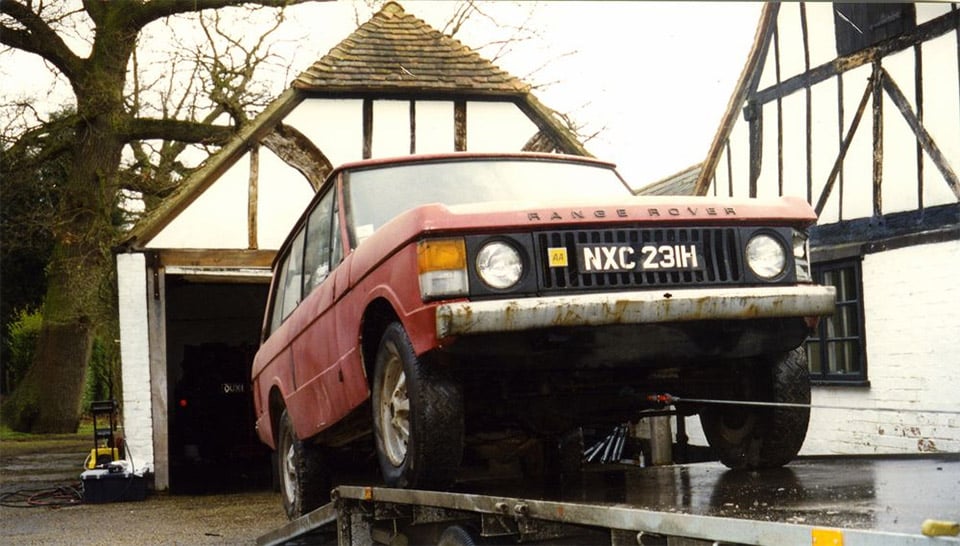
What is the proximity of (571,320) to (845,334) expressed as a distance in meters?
8.66

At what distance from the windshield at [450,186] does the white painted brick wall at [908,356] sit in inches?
216

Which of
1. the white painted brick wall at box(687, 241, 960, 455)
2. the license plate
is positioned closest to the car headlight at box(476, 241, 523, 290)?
the license plate

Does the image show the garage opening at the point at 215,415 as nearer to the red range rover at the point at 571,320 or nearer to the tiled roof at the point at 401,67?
the tiled roof at the point at 401,67

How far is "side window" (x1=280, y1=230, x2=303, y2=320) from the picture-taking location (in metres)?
6.81

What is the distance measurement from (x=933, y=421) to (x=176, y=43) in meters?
14.2

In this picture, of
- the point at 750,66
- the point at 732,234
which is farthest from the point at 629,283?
the point at 750,66

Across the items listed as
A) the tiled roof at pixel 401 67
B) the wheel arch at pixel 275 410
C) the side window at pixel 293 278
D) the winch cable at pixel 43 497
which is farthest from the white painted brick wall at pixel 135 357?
the side window at pixel 293 278

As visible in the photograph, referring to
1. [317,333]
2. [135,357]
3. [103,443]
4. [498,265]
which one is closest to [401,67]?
[135,357]

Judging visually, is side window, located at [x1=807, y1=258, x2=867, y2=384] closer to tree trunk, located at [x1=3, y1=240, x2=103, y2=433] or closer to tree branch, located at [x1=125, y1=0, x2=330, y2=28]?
tree branch, located at [x1=125, y1=0, x2=330, y2=28]

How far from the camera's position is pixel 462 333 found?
13.4 feet

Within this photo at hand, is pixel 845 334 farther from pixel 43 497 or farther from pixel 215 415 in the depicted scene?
pixel 43 497

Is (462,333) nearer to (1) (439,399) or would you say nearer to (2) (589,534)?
(1) (439,399)

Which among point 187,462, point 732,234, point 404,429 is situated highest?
point 732,234

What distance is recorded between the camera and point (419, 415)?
4.29 m
